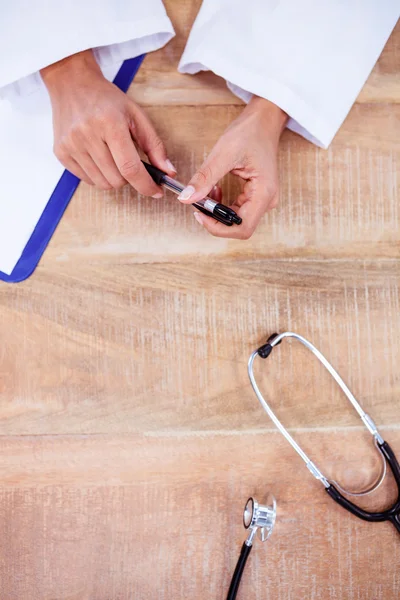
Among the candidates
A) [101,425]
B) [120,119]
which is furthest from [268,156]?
[101,425]

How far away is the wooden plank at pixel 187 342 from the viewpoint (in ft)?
2.51

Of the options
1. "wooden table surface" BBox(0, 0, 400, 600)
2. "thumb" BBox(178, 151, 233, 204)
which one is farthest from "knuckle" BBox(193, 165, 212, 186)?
"wooden table surface" BBox(0, 0, 400, 600)

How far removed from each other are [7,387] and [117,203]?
0.98ft

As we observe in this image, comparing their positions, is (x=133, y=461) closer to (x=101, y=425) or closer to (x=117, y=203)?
(x=101, y=425)

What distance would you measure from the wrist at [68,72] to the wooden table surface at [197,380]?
91mm

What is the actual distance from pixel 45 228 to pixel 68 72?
0.69ft

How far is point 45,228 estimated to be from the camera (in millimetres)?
776

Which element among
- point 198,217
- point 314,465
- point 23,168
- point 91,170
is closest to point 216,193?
point 198,217

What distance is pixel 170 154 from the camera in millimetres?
787

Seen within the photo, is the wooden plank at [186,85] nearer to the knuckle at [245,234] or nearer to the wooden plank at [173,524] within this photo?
the knuckle at [245,234]

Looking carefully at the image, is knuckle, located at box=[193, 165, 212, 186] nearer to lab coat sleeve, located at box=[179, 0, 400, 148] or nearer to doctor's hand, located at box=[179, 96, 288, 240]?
doctor's hand, located at box=[179, 96, 288, 240]

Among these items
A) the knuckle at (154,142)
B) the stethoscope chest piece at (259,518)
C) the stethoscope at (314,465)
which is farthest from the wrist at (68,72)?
the stethoscope chest piece at (259,518)

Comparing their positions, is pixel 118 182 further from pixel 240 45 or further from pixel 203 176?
pixel 240 45

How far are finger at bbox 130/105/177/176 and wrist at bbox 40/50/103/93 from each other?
0.08 metres
